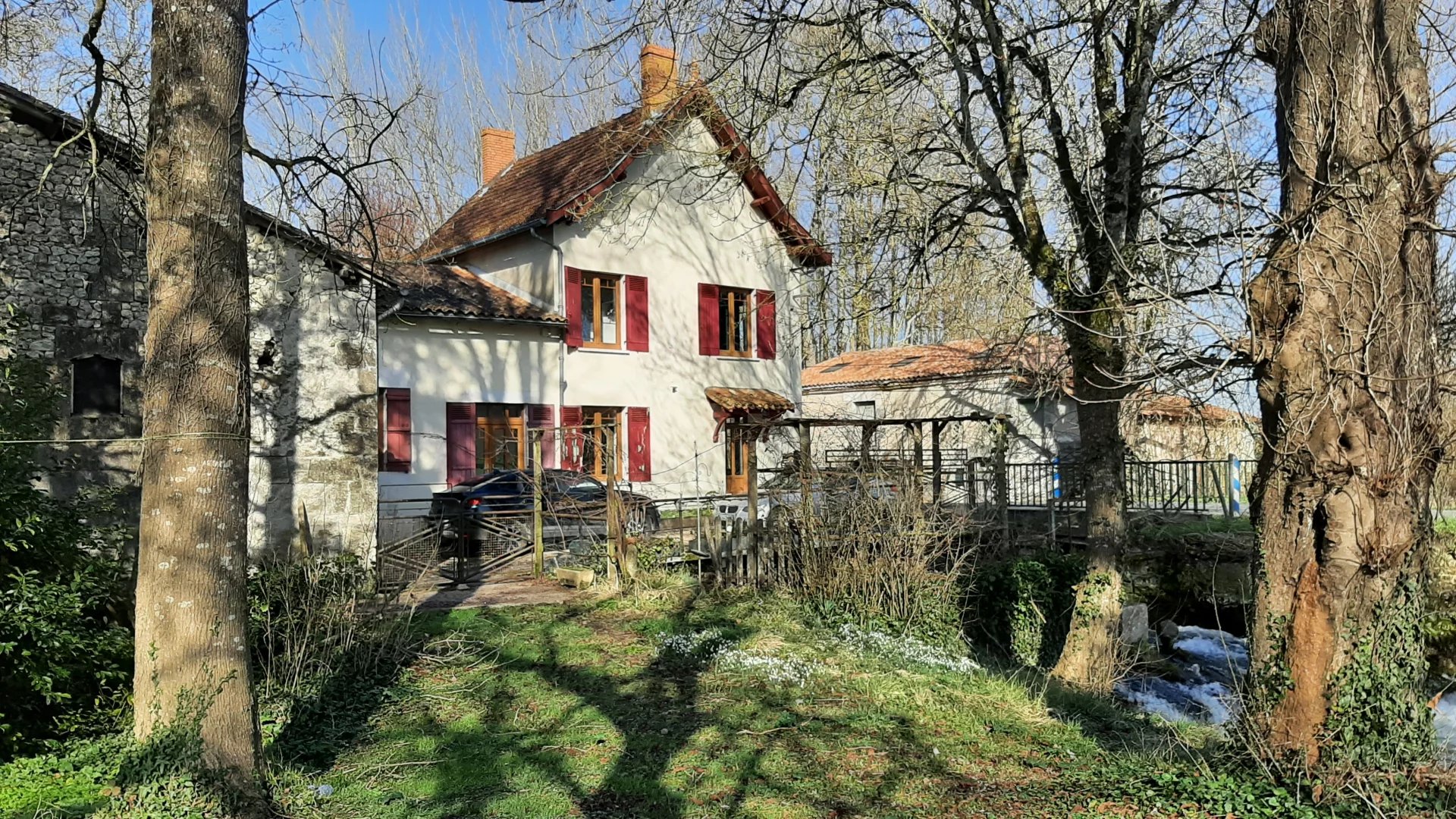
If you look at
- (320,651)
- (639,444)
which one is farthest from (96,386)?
(639,444)

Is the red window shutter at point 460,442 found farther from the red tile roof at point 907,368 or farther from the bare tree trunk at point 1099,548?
the bare tree trunk at point 1099,548

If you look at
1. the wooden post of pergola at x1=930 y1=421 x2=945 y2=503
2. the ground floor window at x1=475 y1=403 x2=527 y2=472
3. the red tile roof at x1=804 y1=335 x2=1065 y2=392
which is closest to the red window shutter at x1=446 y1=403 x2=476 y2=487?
the ground floor window at x1=475 y1=403 x2=527 y2=472

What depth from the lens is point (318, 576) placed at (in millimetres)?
8102

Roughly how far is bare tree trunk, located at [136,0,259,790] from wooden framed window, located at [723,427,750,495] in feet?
58.8

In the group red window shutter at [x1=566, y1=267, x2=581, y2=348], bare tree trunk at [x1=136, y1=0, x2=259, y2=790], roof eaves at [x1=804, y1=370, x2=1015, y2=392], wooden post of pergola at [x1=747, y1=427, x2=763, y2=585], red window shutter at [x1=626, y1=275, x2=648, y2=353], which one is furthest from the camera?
roof eaves at [x1=804, y1=370, x2=1015, y2=392]

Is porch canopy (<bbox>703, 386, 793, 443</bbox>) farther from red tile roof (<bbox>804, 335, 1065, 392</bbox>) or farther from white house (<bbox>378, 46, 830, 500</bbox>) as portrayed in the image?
red tile roof (<bbox>804, 335, 1065, 392</bbox>)

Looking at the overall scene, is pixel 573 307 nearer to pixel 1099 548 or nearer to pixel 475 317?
pixel 475 317

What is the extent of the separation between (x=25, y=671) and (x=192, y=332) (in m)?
2.73

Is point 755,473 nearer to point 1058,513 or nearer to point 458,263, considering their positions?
point 1058,513

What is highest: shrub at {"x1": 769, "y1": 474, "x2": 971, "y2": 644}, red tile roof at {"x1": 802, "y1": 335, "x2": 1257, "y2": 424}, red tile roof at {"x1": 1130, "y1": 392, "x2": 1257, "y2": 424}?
red tile roof at {"x1": 802, "y1": 335, "x2": 1257, "y2": 424}

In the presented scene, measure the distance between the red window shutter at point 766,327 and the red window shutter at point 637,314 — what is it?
341cm

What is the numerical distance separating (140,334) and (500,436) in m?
9.84

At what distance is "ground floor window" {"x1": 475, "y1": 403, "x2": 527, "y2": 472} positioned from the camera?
64.8 feet

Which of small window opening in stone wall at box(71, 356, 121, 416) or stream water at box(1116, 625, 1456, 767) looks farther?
stream water at box(1116, 625, 1456, 767)
